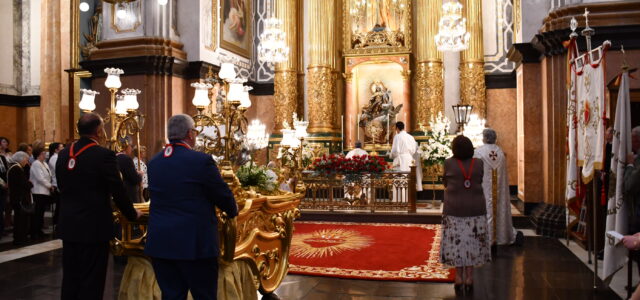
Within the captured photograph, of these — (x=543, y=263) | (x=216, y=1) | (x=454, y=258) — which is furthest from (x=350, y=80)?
(x=454, y=258)

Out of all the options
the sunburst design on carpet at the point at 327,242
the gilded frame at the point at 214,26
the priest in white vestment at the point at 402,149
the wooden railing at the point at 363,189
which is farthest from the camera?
the gilded frame at the point at 214,26

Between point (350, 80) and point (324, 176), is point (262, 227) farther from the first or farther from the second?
point (350, 80)

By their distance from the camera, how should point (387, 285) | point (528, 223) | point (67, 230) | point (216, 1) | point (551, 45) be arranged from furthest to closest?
point (216, 1) → point (528, 223) → point (551, 45) → point (387, 285) → point (67, 230)

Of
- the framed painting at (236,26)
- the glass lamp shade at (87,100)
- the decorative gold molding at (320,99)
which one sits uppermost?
the framed painting at (236,26)

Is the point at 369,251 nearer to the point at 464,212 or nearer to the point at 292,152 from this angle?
the point at 464,212

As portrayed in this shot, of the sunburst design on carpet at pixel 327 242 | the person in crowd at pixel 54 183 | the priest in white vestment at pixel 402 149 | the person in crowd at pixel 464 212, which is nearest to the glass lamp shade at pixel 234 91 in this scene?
the person in crowd at pixel 464 212

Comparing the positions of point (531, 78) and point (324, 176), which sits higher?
point (531, 78)

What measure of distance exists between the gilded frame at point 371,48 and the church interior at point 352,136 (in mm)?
48

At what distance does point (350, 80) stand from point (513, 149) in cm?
509

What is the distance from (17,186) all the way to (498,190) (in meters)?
7.69

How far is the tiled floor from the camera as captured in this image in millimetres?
5727

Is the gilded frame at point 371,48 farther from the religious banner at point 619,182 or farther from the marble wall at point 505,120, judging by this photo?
the religious banner at point 619,182

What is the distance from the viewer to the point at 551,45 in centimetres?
949

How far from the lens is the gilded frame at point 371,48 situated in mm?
Answer: 16406
